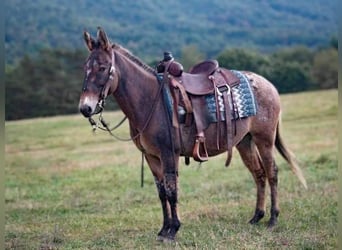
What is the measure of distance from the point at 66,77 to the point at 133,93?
117 feet

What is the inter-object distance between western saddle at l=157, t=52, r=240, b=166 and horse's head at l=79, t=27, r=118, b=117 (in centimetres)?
79

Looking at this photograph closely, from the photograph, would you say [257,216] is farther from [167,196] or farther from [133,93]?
[133,93]

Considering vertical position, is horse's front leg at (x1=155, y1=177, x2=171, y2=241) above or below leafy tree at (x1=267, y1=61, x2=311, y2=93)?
above

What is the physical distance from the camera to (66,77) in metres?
41.0

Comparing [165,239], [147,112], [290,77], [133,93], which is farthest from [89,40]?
[290,77]

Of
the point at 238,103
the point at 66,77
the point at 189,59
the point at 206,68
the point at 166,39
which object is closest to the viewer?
the point at 238,103

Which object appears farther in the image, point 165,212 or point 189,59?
point 189,59

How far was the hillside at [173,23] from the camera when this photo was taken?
62375 millimetres

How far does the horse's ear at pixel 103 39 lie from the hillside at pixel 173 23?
1799 inches

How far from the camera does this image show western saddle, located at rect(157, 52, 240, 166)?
6.44m

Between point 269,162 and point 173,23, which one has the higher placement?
point 269,162

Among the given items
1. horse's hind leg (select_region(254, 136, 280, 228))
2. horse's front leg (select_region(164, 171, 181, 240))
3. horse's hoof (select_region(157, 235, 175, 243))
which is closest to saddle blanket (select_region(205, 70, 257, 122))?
horse's hind leg (select_region(254, 136, 280, 228))

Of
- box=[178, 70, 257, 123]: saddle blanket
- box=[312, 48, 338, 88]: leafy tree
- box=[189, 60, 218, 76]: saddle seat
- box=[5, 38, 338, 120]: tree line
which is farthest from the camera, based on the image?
box=[312, 48, 338, 88]: leafy tree

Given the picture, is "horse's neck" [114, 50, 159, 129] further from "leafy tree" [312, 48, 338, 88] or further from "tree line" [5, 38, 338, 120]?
"leafy tree" [312, 48, 338, 88]
